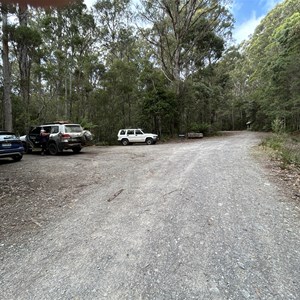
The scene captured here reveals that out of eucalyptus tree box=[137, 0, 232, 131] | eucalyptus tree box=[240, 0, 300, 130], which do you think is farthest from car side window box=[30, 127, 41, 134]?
eucalyptus tree box=[240, 0, 300, 130]

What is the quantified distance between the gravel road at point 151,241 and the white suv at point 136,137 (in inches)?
489

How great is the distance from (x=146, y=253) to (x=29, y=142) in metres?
11.4

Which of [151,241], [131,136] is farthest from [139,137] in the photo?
[151,241]

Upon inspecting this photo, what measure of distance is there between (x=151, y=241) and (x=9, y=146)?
789 cm

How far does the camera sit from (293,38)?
16.1 metres

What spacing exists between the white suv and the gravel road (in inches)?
489

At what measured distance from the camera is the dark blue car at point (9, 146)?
8125 millimetres

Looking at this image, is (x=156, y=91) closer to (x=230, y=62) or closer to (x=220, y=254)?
(x=220, y=254)

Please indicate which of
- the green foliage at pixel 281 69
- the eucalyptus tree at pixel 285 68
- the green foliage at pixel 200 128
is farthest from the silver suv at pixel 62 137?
the eucalyptus tree at pixel 285 68

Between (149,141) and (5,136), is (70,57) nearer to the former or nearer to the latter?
(149,141)

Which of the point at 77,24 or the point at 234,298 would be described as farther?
the point at 77,24

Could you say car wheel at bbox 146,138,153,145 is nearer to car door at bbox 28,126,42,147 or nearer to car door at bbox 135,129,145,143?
car door at bbox 135,129,145,143

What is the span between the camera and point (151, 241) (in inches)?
105

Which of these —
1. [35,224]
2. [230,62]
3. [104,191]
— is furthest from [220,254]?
[230,62]
